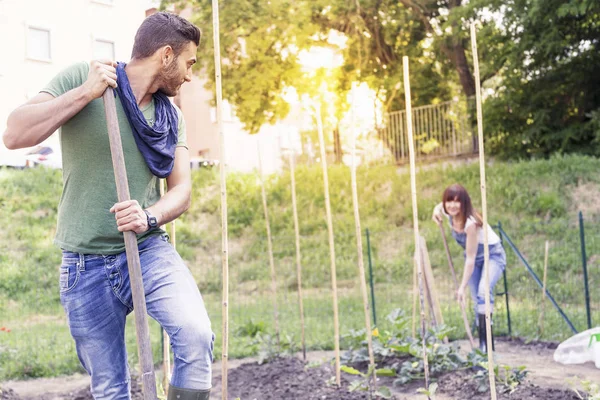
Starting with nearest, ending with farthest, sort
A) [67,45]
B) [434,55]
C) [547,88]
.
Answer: [67,45] < [547,88] < [434,55]

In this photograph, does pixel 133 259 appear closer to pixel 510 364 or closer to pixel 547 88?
pixel 510 364

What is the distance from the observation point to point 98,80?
1.96 metres

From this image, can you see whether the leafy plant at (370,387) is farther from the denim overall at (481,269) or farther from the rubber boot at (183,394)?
the rubber boot at (183,394)

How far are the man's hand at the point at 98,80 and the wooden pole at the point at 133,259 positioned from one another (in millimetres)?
26

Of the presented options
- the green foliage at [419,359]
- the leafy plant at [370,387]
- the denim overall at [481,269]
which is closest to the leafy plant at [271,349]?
the green foliage at [419,359]

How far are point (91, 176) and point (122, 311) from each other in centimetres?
45

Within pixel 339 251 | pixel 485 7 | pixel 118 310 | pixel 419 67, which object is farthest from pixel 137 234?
pixel 419 67

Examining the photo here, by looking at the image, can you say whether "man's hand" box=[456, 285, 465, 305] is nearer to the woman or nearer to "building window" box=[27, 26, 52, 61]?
the woman

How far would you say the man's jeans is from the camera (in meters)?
2.04

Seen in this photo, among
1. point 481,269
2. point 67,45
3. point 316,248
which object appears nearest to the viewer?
point 481,269

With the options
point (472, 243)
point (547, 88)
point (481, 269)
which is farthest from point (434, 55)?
point (472, 243)

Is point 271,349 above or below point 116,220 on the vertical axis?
below

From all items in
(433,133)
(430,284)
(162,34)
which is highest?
(433,133)

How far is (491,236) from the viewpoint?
18.1ft
